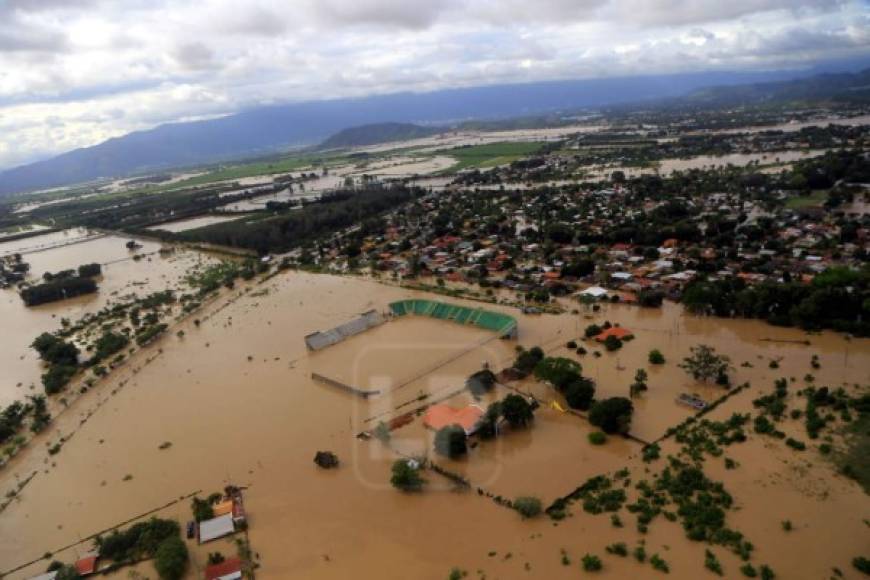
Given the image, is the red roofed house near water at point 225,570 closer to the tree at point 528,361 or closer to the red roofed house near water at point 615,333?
the tree at point 528,361

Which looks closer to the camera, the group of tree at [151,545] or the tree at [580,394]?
the group of tree at [151,545]

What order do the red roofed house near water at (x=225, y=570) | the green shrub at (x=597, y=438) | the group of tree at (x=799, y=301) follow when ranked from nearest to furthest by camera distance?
the red roofed house near water at (x=225, y=570)
the green shrub at (x=597, y=438)
the group of tree at (x=799, y=301)

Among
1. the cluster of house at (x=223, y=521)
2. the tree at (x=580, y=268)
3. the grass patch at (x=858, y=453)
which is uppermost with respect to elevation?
the tree at (x=580, y=268)

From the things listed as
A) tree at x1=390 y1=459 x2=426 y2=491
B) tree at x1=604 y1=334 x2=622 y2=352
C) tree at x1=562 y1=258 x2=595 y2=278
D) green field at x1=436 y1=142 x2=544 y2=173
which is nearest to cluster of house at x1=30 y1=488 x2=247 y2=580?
tree at x1=390 y1=459 x2=426 y2=491

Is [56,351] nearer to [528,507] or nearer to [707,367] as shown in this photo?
[528,507]

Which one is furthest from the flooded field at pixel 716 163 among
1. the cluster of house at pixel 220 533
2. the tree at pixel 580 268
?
the cluster of house at pixel 220 533
